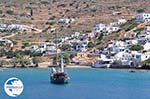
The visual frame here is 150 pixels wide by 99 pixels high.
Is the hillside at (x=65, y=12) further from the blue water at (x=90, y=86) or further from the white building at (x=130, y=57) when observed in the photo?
the blue water at (x=90, y=86)

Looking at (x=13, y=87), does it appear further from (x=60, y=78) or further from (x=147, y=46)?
(x=147, y=46)

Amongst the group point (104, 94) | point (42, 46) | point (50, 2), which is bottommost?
point (104, 94)

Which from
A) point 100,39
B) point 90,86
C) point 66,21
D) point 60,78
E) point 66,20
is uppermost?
point 66,20

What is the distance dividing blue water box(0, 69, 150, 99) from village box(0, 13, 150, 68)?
7.46m

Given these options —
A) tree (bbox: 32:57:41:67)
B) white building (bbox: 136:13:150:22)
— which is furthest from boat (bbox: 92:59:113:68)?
white building (bbox: 136:13:150:22)

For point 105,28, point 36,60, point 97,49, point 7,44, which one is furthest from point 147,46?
point 7,44

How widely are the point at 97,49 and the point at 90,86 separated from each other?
34.8 m

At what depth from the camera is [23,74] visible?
80875 millimetres

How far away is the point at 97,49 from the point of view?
98.5m

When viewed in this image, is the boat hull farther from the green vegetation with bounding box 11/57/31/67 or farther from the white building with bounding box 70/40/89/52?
the white building with bounding box 70/40/89/52

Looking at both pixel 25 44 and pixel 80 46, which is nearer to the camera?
pixel 80 46

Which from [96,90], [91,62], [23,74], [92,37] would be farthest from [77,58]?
[96,90]

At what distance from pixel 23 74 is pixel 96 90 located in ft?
75.9

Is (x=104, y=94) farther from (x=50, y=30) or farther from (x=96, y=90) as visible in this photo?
(x=50, y=30)
